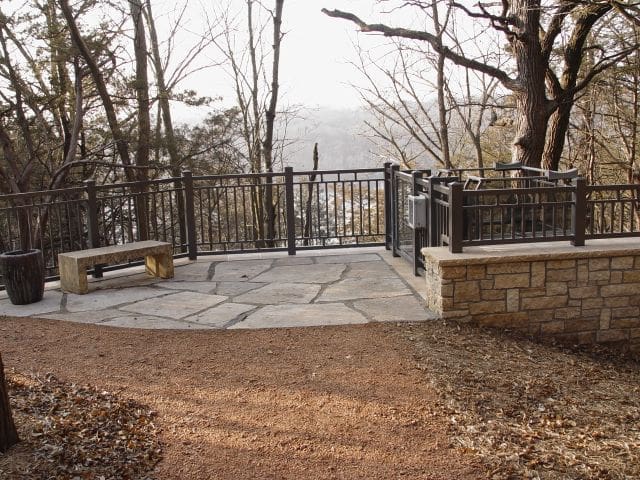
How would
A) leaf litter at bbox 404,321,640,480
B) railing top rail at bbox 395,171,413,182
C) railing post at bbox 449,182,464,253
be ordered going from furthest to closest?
railing top rail at bbox 395,171,413,182
railing post at bbox 449,182,464,253
leaf litter at bbox 404,321,640,480

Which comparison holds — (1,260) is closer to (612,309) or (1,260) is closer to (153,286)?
(153,286)

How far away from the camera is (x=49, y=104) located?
1297 centimetres

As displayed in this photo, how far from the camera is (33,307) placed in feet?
20.2

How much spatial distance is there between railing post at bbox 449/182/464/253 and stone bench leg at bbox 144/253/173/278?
11.3 ft

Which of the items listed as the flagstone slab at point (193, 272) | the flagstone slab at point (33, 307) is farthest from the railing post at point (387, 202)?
the flagstone slab at point (33, 307)

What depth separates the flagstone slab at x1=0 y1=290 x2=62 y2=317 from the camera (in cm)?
595

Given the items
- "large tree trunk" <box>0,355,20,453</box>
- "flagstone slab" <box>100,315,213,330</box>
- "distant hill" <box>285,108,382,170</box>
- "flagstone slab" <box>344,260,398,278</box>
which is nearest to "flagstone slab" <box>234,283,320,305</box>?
"flagstone slab" <box>344,260,398,278</box>

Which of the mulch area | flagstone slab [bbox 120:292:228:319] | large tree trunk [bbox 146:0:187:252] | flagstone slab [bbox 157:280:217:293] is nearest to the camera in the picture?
the mulch area

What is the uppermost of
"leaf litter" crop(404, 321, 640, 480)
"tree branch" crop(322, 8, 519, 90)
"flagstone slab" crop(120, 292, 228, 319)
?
"tree branch" crop(322, 8, 519, 90)

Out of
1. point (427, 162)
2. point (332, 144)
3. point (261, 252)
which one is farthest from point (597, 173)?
point (261, 252)

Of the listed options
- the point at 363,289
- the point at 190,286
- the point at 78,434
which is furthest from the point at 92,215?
the point at 78,434

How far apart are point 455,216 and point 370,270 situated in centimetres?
209

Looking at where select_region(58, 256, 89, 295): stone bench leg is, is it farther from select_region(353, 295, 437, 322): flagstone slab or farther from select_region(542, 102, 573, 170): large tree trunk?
select_region(542, 102, 573, 170): large tree trunk

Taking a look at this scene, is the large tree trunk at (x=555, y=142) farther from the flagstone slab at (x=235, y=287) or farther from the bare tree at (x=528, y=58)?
the flagstone slab at (x=235, y=287)
